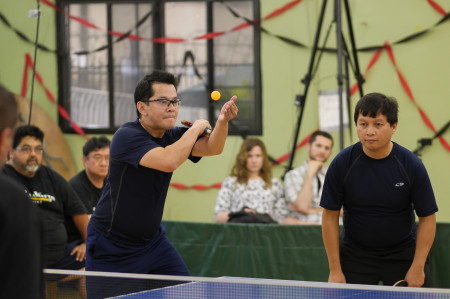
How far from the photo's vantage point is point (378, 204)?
168 inches

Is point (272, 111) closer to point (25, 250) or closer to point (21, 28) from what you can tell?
point (21, 28)

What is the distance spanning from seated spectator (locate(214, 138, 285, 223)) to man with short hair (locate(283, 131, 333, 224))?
115mm

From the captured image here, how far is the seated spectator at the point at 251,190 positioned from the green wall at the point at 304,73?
1466mm

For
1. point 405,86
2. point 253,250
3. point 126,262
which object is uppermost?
point 405,86

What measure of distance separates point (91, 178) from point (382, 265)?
110 inches

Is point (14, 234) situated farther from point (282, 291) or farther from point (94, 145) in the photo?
point (94, 145)

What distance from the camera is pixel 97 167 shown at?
19.7 feet

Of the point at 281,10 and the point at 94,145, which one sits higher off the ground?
the point at 281,10

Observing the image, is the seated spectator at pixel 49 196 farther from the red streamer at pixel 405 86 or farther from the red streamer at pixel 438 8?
the red streamer at pixel 438 8

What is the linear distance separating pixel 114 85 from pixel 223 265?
342 centimetres

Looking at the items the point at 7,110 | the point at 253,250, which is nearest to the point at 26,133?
the point at 253,250

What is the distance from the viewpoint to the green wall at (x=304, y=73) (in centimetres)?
809

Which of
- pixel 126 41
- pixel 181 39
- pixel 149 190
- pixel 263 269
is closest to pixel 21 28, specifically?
pixel 126 41

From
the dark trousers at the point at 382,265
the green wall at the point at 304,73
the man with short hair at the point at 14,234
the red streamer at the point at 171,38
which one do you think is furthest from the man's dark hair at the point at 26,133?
the man with short hair at the point at 14,234
